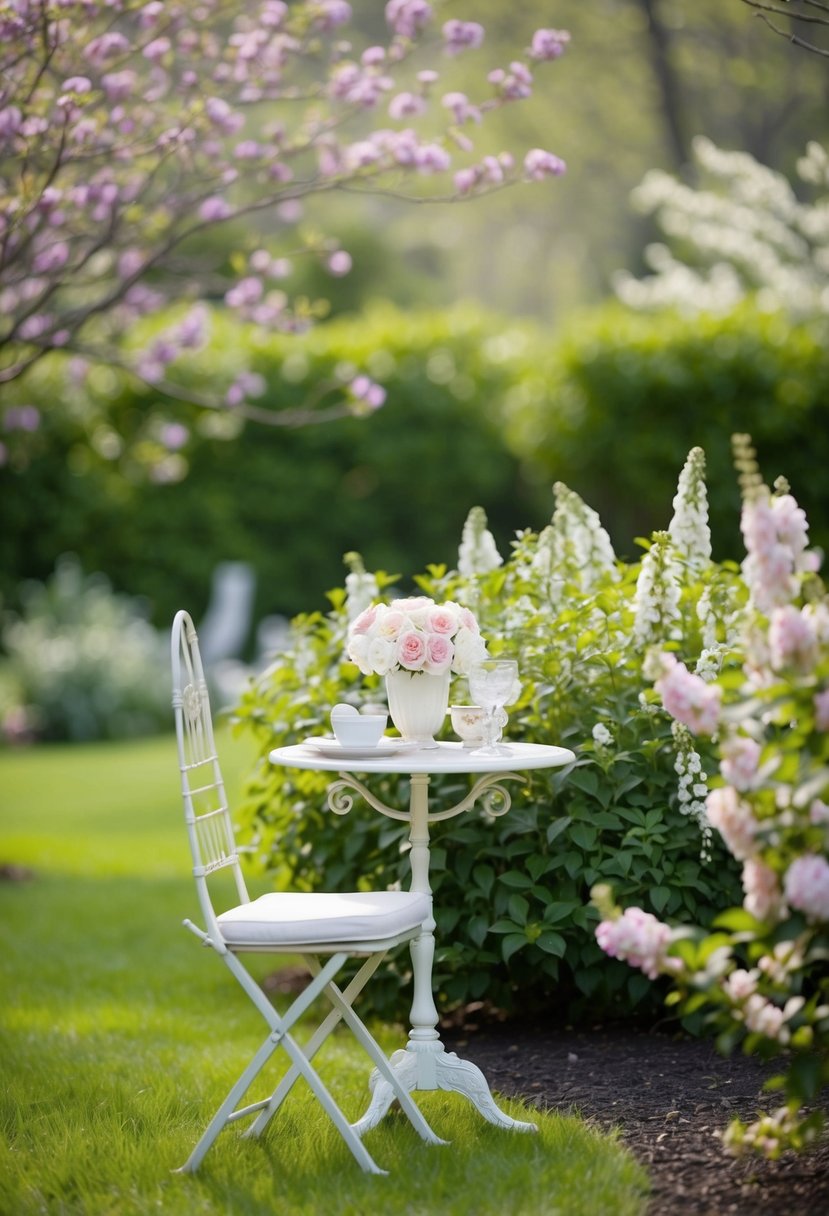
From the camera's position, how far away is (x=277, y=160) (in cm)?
523

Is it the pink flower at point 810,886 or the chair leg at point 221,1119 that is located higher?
the pink flower at point 810,886

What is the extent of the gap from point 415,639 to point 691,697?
92cm

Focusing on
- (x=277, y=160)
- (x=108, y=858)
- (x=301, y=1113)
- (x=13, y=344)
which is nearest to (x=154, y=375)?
(x=13, y=344)

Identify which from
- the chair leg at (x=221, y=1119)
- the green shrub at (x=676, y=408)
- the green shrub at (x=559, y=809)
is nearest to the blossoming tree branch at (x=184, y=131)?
the green shrub at (x=559, y=809)

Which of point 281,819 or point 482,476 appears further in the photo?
point 482,476

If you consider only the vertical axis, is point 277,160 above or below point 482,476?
above

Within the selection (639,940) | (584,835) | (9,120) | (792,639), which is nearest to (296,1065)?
(639,940)

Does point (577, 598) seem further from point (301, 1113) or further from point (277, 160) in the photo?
point (277, 160)

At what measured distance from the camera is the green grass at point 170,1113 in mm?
2822

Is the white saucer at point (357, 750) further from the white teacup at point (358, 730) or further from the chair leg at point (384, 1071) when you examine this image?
the chair leg at point (384, 1071)

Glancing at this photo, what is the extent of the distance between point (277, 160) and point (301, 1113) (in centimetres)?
334

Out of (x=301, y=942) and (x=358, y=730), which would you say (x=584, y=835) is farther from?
(x=301, y=942)

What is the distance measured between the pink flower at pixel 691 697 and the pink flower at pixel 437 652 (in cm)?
84

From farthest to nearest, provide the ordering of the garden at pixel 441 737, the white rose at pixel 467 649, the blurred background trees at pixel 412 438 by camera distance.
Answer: the blurred background trees at pixel 412 438, the white rose at pixel 467 649, the garden at pixel 441 737
